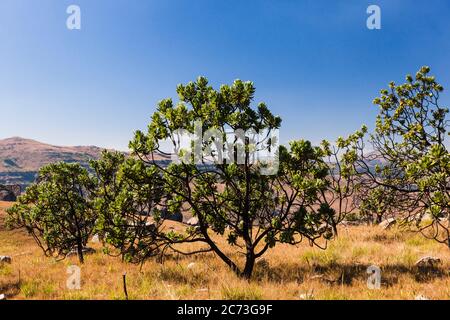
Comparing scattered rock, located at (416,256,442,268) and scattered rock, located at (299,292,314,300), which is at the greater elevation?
scattered rock, located at (299,292,314,300)

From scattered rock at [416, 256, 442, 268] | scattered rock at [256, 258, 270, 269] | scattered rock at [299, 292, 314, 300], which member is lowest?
scattered rock at [256, 258, 270, 269]

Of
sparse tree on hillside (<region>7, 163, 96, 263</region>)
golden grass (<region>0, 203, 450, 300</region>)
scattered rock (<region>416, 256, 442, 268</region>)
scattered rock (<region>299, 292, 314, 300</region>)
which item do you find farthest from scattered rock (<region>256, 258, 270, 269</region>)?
sparse tree on hillside (<region>7, 163, 96, 263</region>)

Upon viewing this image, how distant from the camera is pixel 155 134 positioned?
461 inches

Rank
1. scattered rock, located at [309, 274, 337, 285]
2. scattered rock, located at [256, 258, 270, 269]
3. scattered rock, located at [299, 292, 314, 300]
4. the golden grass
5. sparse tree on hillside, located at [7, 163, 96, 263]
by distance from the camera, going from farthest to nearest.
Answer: sparse tree on hillside, located at [7, 163, 96, 263]
scattered rock, located at [256, 258, 270, 269]
scattered rock, located at [309, 274, 337, 285]
the golden grass
scattered rock, located at [299, 292, 314, 300]

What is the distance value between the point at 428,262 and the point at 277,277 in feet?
20.1

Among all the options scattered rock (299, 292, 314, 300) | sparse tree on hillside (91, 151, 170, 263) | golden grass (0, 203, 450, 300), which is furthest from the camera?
sparse tree on hillside (91, 151, 170, 263)

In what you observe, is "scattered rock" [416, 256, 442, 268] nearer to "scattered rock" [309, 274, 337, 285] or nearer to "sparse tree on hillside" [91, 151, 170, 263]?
"scattered rock" [309, 274, 337, 285]

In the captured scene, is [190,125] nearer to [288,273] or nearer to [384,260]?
[288,273]

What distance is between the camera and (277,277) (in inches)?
501

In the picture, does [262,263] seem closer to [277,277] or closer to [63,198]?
[277,277]

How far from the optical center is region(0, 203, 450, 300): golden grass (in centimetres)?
1038

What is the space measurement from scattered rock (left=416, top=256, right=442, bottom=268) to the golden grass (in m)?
0.25
